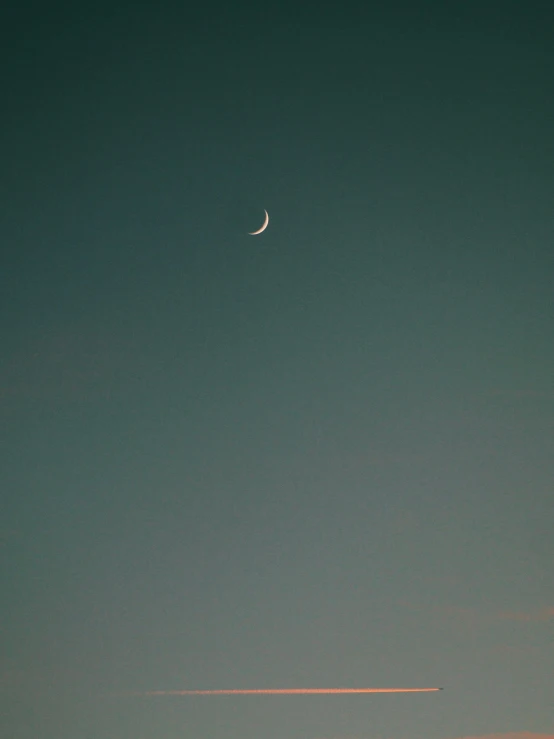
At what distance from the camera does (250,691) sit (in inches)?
2191

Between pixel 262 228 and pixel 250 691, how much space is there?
35251 mm

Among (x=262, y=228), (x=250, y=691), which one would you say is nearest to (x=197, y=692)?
(x=250, y=691)

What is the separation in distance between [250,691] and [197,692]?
4609 mm

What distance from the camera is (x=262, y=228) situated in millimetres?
48031

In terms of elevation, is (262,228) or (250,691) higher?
(262,228)

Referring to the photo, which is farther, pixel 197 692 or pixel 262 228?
pixel 197 692

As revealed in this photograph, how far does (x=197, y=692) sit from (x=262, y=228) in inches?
1446

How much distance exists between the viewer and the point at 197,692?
57.2m

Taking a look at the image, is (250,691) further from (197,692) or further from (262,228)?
(262,228)

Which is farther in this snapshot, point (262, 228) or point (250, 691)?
point (250, 691)

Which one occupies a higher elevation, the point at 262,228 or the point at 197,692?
the point at 262,228
